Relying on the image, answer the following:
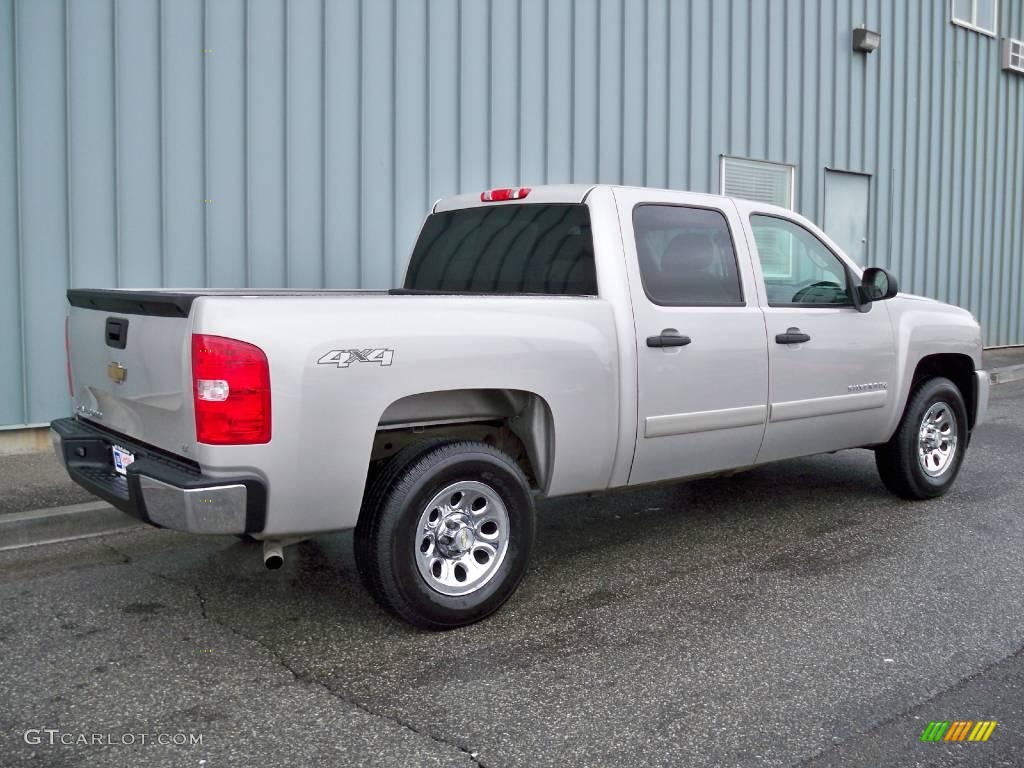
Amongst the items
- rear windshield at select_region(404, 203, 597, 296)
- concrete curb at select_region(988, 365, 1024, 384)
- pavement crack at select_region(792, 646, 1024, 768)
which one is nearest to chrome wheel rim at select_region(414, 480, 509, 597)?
rear windshield at select_region(404, 203, 597, 296)

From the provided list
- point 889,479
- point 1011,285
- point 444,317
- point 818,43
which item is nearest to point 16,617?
point 444,317

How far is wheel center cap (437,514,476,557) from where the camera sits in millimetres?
4234

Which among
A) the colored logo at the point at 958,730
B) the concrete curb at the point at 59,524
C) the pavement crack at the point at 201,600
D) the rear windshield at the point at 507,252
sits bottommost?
the pavement crack at the point at 201,600

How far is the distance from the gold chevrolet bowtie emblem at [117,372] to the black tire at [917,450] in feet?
14.6

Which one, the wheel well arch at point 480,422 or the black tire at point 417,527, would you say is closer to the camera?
the black tire at point 417,527

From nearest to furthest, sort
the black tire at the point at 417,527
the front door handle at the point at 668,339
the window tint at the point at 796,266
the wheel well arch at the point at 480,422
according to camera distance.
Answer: the black tire at the point at 417,527, the wheel well arch at the point at 480,422, the front door handle at the point at 668,339, the window tint at the point at 796,266

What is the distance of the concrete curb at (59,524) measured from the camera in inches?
215

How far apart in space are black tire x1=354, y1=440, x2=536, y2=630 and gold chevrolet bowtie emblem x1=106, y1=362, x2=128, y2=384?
108 cm

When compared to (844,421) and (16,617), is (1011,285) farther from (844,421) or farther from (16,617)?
(16,617)

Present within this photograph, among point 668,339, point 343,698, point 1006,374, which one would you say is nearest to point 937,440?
point 668,339

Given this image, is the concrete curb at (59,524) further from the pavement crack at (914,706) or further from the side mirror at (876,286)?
the side mirror at (876,286)

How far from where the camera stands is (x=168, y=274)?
7.73 meters

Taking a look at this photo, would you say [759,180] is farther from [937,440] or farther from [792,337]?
[792,337]

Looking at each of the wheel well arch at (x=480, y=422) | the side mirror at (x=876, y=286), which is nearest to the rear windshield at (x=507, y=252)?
the wheel well arch at (x=480, y=422)
